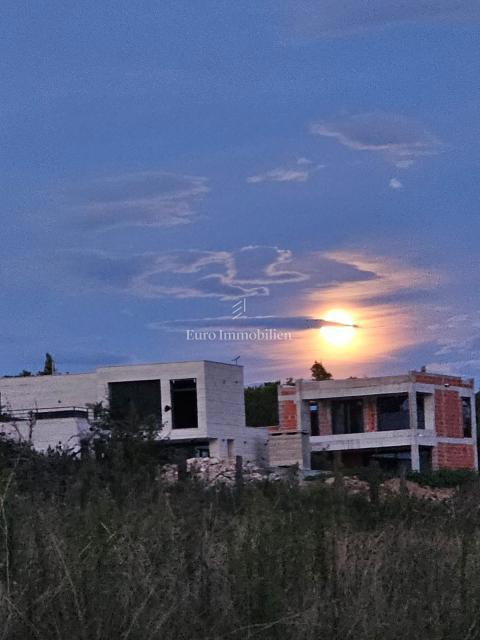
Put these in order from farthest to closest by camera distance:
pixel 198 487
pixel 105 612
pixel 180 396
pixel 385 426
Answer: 1. pixel 385 426
2. pixel 180 396
3. pixel 198 487
4. pixel 105 612

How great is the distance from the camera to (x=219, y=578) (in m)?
7.86

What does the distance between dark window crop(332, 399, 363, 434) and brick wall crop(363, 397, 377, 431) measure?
235 millimetres

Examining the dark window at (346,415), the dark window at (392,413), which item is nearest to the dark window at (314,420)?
the dark window at (346,415)

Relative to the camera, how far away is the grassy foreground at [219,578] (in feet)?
22.6

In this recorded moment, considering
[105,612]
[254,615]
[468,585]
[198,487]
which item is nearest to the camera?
[105,612]

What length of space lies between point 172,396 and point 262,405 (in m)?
29.7

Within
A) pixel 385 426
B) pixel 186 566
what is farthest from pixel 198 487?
Result: pixel 385 426

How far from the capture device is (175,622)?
23.3 ft

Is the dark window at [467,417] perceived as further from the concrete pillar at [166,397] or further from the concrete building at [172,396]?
the concrete pillar at [166,397]

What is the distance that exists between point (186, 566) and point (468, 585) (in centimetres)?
222

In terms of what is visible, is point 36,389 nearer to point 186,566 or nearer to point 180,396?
point 180,396

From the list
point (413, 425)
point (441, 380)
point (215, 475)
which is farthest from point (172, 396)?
point (215, 475)

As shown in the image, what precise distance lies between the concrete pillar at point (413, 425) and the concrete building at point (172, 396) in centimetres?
834

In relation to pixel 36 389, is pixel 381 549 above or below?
below
